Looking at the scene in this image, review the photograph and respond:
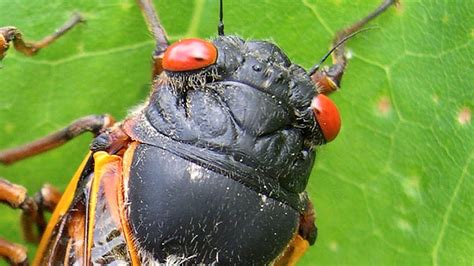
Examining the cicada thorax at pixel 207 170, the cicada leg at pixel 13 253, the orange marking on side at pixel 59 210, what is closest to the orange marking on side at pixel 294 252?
the cicada thorax at pixel 207 170

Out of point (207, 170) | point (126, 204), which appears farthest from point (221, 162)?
point (126, 204)

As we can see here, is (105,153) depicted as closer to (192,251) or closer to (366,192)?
(192,251)

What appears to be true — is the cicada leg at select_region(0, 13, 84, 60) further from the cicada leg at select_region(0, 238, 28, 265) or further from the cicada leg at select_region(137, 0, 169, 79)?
the cicada leg at select_region(0, 238, 28, 265)

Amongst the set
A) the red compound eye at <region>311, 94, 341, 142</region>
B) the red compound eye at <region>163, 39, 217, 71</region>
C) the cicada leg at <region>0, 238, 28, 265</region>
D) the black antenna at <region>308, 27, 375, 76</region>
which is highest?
the red compound eye at <region>163, 39, 217, 71</region>

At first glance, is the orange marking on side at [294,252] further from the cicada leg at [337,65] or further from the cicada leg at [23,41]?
the cicada leg at [23,41]

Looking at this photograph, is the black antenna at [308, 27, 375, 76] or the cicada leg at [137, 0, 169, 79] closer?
the cicada leg at [137, 0, 169, 79]

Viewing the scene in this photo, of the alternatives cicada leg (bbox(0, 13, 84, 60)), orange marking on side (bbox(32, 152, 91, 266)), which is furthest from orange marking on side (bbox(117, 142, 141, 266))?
cicada leg (bbox(0, 13, 84, 60))
